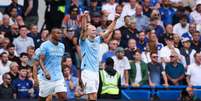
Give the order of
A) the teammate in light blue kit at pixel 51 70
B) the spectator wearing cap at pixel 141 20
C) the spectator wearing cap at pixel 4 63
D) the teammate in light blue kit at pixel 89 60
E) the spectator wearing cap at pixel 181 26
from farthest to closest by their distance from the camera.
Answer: the spectator wearing cap at pixel 181 26 → the spectator wearing cap at pixel 141 20 → the spectator wearing cap at pixel 4 63 → the teammate in light blue kit at pixel 89 60 → the teammate in light blue kit at pixel 51 70

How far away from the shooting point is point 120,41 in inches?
784

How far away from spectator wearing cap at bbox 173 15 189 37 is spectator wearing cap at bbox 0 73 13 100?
5.46m

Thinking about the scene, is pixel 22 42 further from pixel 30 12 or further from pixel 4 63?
pixel 30 12

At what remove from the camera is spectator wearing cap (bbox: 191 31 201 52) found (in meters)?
20.4

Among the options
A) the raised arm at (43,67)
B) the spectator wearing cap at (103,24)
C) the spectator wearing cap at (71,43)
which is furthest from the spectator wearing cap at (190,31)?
the raised arm at (43,67)

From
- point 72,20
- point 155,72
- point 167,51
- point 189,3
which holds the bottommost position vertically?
point 155,72

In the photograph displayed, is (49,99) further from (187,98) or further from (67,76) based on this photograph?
(187,98)

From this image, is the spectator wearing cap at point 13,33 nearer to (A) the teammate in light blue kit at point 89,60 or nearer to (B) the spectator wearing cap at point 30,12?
(B) the spectator wearing cap at point 30,12

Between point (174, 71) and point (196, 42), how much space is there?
1.61 metres

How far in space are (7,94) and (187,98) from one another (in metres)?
4.50

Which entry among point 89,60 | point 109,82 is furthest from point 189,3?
point 89,60

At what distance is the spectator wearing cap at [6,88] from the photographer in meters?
17.7

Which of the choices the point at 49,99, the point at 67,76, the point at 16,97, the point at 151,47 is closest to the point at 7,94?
Result: the point at 16,97

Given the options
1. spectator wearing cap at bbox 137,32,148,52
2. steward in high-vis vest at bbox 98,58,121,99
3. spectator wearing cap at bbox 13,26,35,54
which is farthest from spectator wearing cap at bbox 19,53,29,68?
spectator wearing cap at bbox 137,32,148,52
